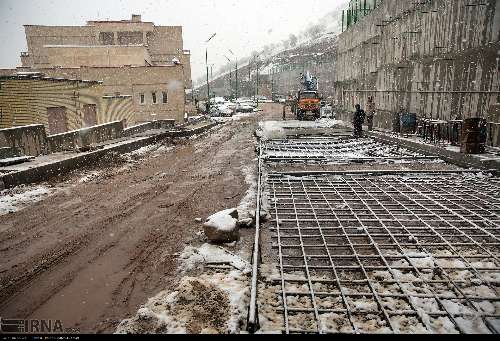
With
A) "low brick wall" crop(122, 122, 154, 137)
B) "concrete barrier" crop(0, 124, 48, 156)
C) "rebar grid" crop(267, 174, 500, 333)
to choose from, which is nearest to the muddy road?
"rebar grid" crop(267, 174, 500, 333)

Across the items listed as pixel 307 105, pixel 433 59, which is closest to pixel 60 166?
pixel 433 59

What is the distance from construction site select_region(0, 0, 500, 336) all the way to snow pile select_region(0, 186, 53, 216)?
0.05 metres

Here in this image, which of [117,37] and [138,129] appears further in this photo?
[117,37]

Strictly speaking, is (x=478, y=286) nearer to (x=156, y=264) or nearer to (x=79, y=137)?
(x=156, y=264)

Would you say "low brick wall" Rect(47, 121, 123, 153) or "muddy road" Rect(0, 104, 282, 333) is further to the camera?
"low brick wall" Rect(47, 121, 123, 153)

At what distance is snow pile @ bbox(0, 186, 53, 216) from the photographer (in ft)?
25.1

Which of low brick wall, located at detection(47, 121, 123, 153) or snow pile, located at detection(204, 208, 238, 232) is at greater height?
low brick wall, located at detection(47, 121, 123, 153)

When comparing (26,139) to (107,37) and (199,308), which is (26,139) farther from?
(107,37)

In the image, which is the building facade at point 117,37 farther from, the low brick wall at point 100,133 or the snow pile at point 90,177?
the snow pile at point 90,177

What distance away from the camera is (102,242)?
5.64 meters

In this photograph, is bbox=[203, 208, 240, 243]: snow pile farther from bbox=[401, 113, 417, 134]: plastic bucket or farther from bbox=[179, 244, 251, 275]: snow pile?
bbox=[401, 113, 417, 134]: plastic bucket

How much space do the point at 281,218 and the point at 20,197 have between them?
274 inches

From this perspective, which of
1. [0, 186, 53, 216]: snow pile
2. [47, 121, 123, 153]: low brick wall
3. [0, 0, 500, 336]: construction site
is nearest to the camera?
[0, 0, 500, 336]: construction site

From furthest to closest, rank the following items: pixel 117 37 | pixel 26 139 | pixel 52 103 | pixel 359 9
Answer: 1. pixel 117 37
2. pixel 359 9
3. pixel 52 103
4. pixel 26 139
